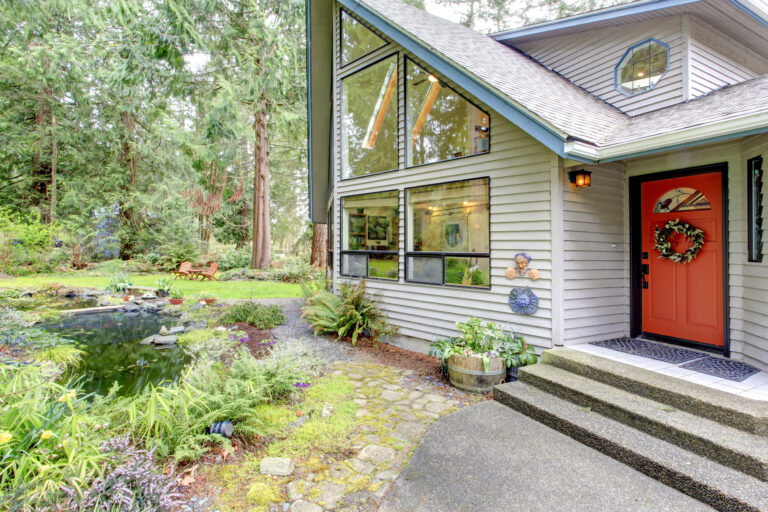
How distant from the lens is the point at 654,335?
4.49 m

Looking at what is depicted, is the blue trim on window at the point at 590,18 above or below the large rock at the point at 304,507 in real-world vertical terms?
above

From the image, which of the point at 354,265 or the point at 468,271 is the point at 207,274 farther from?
the point at 468,271

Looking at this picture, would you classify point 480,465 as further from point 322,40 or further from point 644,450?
point 322,40

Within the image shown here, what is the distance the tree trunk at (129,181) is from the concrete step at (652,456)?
64.2 ft

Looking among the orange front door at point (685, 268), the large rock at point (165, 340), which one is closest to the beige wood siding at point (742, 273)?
the orange front door at point (685, 268)

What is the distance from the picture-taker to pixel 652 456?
245 cm

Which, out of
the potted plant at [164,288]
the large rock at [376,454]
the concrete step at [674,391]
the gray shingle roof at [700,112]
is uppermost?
the gray shingle roof at [700,112]

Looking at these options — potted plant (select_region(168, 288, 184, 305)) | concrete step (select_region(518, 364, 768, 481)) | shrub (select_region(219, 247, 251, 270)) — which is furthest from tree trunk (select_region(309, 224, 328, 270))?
concrete step (select_region(518, 364, 768, 481))

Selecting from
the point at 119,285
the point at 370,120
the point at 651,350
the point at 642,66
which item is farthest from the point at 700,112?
the point at 119,285

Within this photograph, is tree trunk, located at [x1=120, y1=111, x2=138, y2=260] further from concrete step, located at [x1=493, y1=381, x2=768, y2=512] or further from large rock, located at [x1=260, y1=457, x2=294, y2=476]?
concrete step, located at [x1=493, y1=381, x2=768, y2=512]

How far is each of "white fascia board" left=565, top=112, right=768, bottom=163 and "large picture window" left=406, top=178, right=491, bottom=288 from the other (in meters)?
1.31

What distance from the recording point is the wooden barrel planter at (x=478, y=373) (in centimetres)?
394

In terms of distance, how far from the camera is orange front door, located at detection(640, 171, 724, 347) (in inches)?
157

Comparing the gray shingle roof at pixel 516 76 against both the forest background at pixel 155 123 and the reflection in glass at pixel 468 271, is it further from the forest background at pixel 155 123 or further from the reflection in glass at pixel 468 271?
the forest background at pixel 155 123
